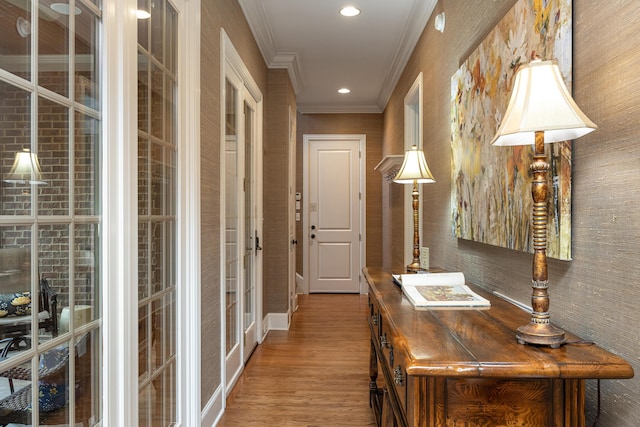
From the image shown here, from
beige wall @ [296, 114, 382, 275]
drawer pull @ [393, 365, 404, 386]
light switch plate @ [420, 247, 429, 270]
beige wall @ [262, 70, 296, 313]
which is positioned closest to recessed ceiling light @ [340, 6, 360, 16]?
beige wall @ [262, 70, 296, 313]

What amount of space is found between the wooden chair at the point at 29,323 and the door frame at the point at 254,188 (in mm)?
1537

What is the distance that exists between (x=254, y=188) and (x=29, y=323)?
293cm

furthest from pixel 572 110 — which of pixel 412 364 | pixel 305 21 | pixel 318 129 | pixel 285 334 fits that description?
pixel 318 129

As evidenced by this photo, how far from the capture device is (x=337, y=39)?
3969 millimetres

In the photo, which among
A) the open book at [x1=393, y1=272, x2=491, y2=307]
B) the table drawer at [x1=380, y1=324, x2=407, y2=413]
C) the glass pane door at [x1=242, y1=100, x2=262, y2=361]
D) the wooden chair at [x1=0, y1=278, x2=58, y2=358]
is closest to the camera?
the wooden chair at [x1=0, y1=278, x2=58, y2=358]

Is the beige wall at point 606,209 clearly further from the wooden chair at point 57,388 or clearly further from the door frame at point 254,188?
the door frame at point 254,188

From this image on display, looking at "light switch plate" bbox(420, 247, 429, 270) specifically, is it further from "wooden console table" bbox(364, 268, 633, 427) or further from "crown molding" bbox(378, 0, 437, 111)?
"wooden console table" bbox(364, 268, 633, 427)

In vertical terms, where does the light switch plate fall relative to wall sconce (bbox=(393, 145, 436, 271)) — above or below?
below

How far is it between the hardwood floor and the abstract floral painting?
1.31m

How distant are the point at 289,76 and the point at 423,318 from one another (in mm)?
3742

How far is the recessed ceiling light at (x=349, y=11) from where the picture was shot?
10.9ft

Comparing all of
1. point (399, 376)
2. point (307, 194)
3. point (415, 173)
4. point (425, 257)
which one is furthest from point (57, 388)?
point (307, 194)

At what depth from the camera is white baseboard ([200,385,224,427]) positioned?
235 cm

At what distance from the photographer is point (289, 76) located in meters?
4.65
